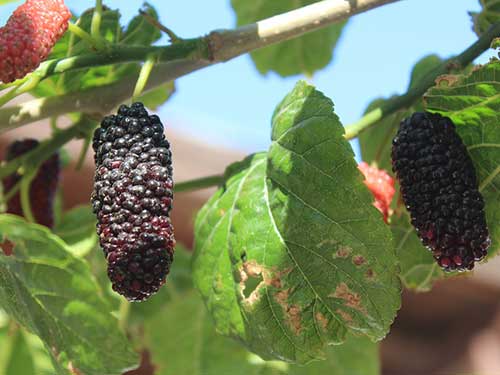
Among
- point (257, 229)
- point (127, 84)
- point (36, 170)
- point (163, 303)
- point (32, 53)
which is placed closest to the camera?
point (32, 53)

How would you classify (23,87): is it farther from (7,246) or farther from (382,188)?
(382,188)

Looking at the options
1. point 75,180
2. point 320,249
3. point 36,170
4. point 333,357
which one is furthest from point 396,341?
point 320,249

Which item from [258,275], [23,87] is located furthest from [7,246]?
[258,275]

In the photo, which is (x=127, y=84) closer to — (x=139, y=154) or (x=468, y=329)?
(x=139, y=154)

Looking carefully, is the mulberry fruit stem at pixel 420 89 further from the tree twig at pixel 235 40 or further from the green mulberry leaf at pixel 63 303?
the green mulberry leaf at pixel 63 303

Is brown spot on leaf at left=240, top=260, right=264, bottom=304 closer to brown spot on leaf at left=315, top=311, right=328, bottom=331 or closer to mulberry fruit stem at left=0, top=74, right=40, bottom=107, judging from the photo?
A: brown spot on leaf at left=315, top=311, right=328, bottom=331

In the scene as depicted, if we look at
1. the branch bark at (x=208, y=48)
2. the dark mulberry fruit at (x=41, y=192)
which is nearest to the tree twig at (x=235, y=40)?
the branch bark at (x=208, y=48)
